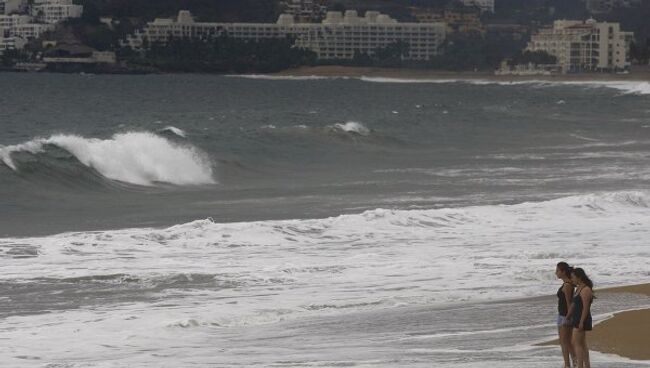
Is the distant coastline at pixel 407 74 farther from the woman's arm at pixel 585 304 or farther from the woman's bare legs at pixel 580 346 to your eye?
the woman's arm at pixel 585 304

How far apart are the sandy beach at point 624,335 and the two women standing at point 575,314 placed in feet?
3.30

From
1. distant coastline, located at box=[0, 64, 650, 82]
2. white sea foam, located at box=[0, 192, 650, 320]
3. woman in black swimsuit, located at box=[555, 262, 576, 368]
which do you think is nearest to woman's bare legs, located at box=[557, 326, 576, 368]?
woman in black swimsuit, located at box=[555, 262, 576, 368]

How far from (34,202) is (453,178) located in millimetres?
9564

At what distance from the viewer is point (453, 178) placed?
1313 inches

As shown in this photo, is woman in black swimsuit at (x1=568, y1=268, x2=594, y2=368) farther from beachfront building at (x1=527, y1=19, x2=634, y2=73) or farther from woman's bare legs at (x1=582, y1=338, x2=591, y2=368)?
beachfront building at (x1=527, y1=19, x2=634, y2=73)

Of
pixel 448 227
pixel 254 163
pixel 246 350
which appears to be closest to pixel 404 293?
pixel 246 350

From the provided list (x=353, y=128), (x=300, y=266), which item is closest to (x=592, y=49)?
(x=353, y=128)

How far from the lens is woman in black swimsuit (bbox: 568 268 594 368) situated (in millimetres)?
12281

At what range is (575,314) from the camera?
12.4 meters

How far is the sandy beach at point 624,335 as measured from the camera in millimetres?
13672

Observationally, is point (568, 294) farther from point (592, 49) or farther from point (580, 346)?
point (592, 49)

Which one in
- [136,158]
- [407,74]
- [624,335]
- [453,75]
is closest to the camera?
[624,335]

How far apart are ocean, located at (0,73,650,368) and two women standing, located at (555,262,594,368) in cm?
64

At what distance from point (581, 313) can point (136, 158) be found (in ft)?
80.2
